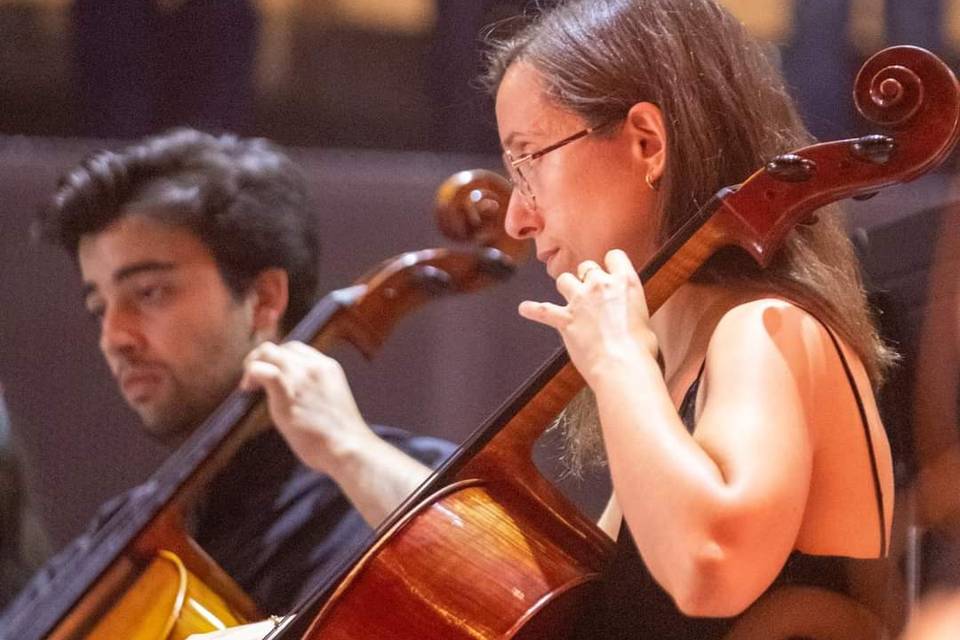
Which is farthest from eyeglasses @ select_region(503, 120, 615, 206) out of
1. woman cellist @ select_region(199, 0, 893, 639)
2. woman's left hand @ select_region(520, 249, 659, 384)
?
woman's left hand @ select_region(520, 249, 659, 384)

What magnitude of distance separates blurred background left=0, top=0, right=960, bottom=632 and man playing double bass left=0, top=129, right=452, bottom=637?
18 centimetres

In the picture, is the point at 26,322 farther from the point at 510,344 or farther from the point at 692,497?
the point at 692,497

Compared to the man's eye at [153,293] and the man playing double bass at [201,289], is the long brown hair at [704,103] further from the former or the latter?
the man's eye at [153,293]

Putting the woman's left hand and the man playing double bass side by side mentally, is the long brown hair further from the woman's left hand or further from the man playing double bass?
the man playing double bass

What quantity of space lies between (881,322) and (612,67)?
37cm

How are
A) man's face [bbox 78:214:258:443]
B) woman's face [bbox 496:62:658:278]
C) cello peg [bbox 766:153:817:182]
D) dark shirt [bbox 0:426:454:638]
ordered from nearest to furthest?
cello peg [bbox 766:153:817:182]
woman's face [bbox 496:62:658:278]
dark shirt [bbox 0:426:454:638]
man's face [bbox 78:214:258:443]

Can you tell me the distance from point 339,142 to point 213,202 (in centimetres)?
67

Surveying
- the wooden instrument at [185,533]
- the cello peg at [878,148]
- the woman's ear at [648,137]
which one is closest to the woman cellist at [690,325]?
the woman's ear at [648,137]

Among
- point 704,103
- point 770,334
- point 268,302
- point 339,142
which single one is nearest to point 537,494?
point 770,334

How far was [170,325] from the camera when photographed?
1863mm

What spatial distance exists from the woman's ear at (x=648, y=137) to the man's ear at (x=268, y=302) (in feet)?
2.86

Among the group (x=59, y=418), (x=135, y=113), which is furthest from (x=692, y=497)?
(x=135, y=113)

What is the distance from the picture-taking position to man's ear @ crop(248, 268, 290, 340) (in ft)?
6.19

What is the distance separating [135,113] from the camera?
7.73 ft
